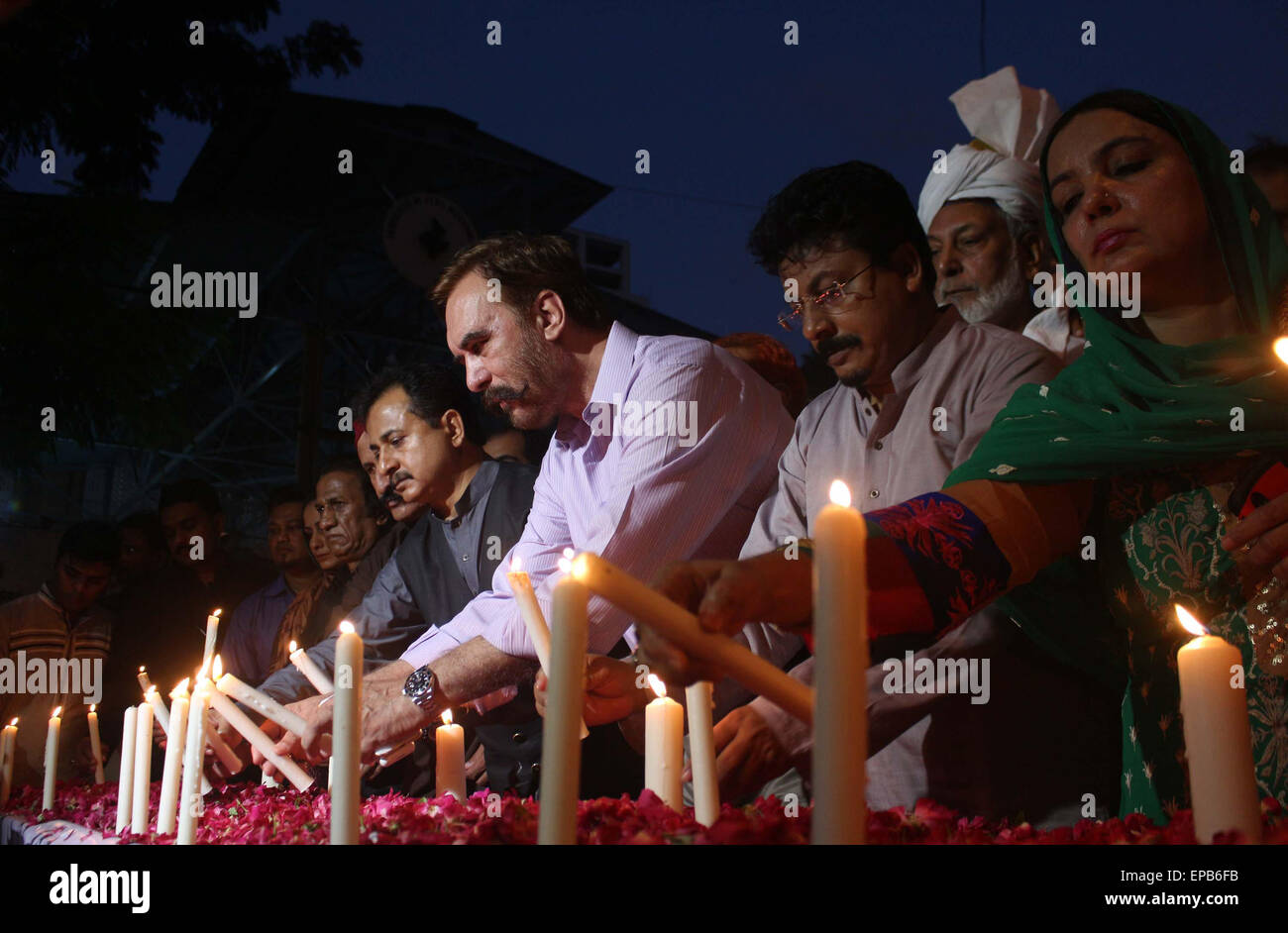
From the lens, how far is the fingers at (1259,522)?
114 centimetres

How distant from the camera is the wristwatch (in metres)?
2.02

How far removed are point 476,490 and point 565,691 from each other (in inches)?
87.8

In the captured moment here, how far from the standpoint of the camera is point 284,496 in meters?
3.81

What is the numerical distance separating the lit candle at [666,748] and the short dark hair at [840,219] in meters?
1.07

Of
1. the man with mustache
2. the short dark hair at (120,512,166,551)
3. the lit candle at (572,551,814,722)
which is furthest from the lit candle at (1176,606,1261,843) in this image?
the short dark hair at (120,512,166,551)

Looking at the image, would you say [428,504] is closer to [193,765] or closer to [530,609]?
[193,765]

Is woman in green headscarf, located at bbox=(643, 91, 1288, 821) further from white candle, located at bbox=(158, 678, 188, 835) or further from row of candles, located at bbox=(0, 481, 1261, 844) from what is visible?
white candle, located at bbox=(158, 678, 188, 835)

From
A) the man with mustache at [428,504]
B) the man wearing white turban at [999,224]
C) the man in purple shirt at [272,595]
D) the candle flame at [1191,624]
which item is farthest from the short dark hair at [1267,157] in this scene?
the man in purple shirt at [272,595]

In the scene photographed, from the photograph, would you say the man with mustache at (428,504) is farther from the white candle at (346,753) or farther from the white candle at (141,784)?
the white candle at (346,753)

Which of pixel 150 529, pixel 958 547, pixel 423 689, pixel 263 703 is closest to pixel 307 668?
pixel 263 703

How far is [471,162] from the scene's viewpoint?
3.38 m

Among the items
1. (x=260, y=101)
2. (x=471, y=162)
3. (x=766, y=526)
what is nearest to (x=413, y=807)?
(x=766, y=526)

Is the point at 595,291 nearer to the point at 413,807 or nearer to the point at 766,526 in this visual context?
the point at 766,526

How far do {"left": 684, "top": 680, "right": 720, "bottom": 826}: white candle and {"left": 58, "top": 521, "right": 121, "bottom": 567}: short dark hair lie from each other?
3442 mm
